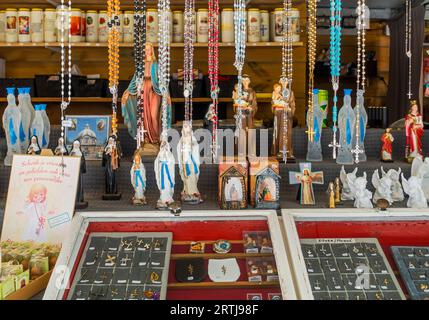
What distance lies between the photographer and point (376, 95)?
6.34m

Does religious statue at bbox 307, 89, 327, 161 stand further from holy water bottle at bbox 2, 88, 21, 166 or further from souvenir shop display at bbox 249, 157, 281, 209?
holy water bottle at bbox 2, 88, 21, 166

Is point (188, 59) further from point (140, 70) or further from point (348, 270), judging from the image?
point (348, 270)

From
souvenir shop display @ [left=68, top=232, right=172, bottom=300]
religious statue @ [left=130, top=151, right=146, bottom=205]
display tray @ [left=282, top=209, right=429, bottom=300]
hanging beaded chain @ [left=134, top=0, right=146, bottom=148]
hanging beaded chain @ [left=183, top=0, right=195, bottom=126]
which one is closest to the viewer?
souvenir shop display @ [left=68, top=232, right=172, bottom=300]

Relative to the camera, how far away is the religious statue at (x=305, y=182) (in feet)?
8.57

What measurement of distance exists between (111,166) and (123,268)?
1.25 metres

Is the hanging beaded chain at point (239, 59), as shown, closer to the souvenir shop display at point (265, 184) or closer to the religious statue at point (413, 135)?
the souvenir shop display at point (265, 184)

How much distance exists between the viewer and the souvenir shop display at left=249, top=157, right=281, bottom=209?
2463mm

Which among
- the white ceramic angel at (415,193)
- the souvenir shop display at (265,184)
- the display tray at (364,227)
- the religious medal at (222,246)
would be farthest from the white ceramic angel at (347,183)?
the religious medal at (222,246)

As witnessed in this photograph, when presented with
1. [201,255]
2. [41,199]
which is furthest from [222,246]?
[41,199]

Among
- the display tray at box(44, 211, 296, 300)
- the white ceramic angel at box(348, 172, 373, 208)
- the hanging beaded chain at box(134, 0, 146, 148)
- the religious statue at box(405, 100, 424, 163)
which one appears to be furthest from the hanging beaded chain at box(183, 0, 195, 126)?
the display tray at box(44, 211, 296, 300)

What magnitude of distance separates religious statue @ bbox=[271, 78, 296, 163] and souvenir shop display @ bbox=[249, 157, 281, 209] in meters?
0.46

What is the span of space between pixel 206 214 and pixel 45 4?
3126 mm

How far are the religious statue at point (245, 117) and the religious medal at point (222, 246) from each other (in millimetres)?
1375
